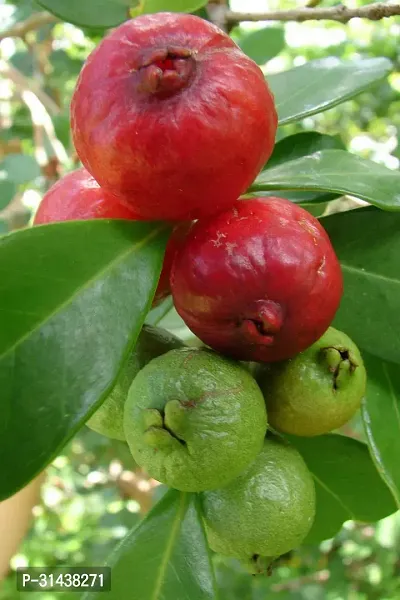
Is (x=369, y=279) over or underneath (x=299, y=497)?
over

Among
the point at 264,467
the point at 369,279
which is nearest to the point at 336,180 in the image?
the point at 369,279

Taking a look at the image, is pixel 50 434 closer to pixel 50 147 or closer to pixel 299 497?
pixel 299 497

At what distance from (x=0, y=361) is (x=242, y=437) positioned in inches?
10.8

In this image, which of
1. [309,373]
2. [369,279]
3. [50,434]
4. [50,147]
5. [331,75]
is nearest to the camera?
[50,434]

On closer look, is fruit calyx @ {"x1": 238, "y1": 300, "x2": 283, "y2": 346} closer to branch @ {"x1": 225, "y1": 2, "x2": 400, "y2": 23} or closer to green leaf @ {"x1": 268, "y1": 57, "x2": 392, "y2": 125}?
green leaf @ {"x1": 268, "y1": 57, "x2": 392, "y2": 125}

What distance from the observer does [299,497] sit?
2.58 ft

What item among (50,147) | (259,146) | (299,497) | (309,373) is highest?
(259,146)

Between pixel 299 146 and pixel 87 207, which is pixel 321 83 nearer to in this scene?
pixel 299 146

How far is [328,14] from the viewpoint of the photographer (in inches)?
41.1

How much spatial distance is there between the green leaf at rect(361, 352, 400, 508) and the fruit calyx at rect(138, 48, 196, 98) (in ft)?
1.65

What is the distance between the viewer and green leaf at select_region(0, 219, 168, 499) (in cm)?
60

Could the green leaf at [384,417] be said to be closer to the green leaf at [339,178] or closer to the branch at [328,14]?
the green leaf at [339,178]

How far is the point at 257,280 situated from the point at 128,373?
0.26 meters

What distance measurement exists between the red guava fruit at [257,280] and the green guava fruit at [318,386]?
49 mm
